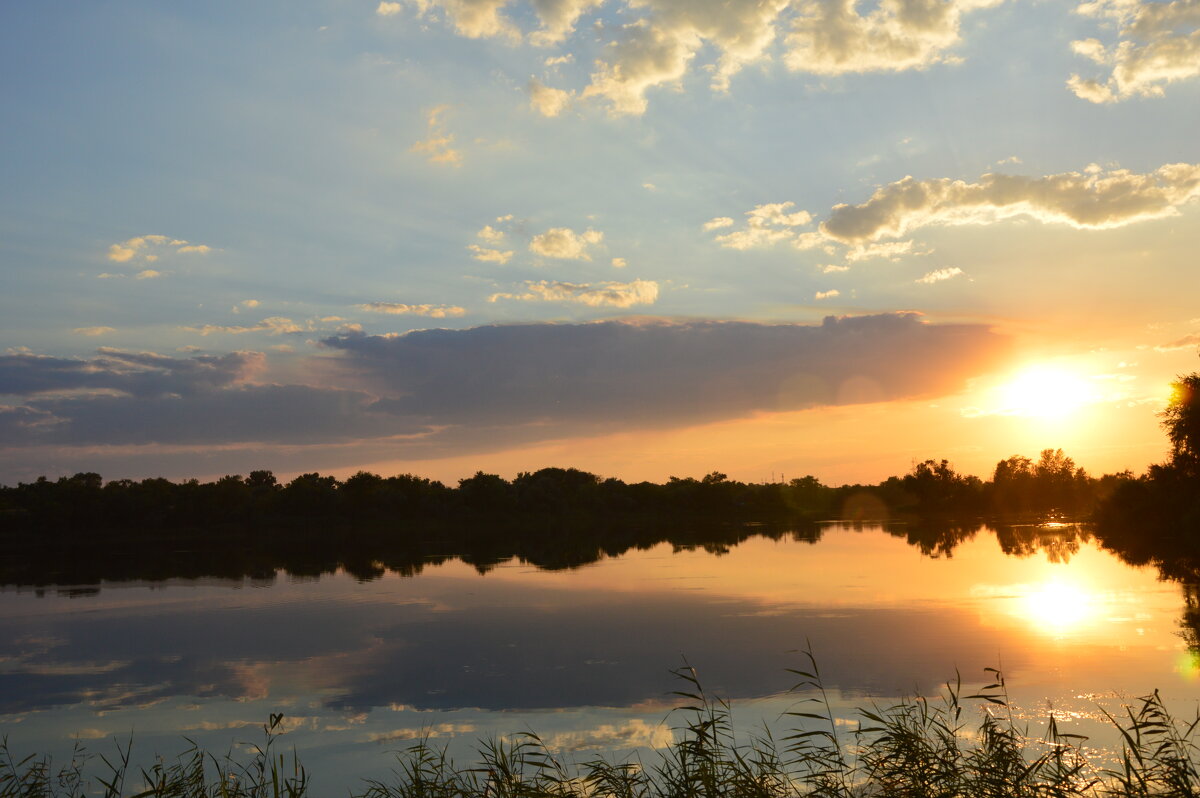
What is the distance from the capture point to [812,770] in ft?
32.0

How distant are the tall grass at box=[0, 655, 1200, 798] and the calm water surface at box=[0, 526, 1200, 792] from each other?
3.62 feet

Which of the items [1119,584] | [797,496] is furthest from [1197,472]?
[797,496]

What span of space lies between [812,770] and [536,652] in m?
10.1

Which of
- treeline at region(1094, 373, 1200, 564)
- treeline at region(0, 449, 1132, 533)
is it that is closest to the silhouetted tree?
treeline at region(1094, 373, 1200, 564)

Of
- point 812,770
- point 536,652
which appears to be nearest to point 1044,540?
point 536,652

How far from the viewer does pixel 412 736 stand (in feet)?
41.8

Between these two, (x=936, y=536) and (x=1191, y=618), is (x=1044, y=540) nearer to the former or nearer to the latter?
(x=936, y=536)

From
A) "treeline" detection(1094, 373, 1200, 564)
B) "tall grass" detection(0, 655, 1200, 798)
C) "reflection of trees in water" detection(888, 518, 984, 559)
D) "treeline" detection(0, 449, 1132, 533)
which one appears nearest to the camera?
"tall grass" detection(0, 655, 1200, 798)

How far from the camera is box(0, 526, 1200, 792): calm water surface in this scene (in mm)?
13352

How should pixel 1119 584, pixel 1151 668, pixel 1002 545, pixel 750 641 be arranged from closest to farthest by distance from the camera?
pixel 1151 668 < pixel 750 641 < pixel 1119 584 < pixel 1002 545

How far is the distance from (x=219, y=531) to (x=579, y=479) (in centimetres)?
4489

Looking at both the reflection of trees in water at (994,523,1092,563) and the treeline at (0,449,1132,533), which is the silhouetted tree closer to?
the reflection of trees in water at (994,523,1092,563)

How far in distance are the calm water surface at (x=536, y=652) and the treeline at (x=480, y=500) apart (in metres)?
40.5

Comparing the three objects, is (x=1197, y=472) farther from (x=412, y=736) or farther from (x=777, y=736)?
(x=412, y=736)
